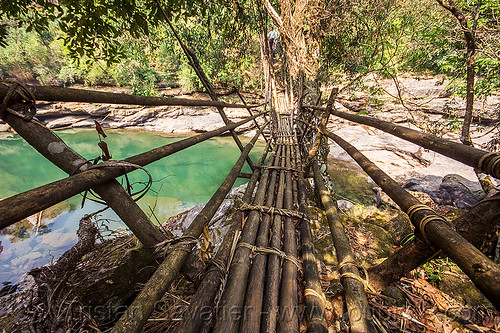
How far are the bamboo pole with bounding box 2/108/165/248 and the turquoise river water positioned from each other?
0.19 meters

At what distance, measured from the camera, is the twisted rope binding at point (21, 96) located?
2.09 ft

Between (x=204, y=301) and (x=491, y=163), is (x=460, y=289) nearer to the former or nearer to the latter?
(x=491, y=163)

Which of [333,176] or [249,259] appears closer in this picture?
[249,259]

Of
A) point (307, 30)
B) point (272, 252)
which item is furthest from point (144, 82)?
point (272, 252)

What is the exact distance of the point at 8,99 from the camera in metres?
0.63

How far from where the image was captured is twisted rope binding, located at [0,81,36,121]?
637mm

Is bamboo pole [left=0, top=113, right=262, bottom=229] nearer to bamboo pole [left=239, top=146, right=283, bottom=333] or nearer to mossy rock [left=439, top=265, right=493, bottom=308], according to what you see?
bamboo pole [left=239, top=146, right=283, bottom=333]

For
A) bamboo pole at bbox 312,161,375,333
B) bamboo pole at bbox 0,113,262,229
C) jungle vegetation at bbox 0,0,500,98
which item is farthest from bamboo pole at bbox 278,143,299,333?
jungle vegetation at bbox 0,0,500,98

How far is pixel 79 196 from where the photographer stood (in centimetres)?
782

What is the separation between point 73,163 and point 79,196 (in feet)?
31.1

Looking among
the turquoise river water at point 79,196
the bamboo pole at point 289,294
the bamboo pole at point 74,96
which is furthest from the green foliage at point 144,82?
the bamboo pole at point 289,294

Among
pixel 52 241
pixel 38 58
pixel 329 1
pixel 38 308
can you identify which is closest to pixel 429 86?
pixel 329 1

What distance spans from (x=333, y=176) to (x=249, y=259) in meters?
8.08

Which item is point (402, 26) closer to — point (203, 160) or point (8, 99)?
point (8, 99)
